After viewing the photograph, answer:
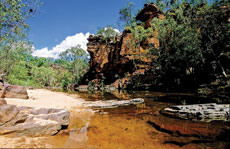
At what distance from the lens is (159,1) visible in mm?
34469

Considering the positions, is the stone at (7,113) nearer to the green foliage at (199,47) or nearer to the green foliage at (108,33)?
the green foliage at (199,47)

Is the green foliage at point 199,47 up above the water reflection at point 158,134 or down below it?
above

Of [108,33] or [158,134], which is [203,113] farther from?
[108,33]

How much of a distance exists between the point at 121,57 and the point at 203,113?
27369 mm

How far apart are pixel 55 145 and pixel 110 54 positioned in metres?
34.9

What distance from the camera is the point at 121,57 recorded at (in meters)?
32.0

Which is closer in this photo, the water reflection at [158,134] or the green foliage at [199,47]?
the water reflection at [158,134]

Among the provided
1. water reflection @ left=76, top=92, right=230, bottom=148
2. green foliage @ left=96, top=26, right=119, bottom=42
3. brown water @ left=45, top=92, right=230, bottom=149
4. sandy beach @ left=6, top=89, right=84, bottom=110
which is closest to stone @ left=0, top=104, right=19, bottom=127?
brown water @ left=45, top=92, right=230, bottom=149

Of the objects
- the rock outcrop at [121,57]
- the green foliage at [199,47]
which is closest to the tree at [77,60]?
the rock outcrop at [121,57]

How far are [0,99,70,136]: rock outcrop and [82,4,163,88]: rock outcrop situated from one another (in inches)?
867

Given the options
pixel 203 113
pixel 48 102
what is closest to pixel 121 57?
pixel 48 102

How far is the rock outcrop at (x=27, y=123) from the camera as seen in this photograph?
337cm

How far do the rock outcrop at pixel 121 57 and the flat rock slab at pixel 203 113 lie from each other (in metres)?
19.0

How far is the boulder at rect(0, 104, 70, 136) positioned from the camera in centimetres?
337
